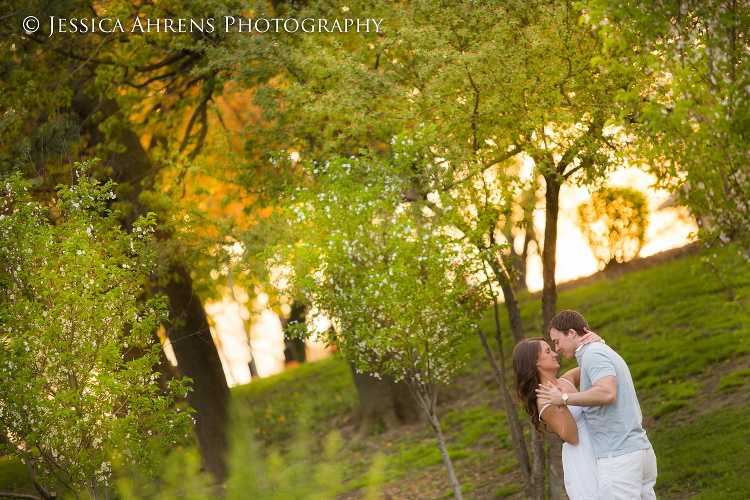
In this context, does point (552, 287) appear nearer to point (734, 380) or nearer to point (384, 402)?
point (734, 380)

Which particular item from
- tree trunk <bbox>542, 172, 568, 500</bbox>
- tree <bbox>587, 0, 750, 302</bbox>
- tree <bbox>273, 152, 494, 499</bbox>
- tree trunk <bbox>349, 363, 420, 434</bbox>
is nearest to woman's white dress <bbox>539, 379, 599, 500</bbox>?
tree <bbox>587, 0, 750, 302</bbox>

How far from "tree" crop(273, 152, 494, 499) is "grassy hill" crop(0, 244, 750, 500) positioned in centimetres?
137

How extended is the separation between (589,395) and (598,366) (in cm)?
19

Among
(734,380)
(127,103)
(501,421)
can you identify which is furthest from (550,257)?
(127,103)

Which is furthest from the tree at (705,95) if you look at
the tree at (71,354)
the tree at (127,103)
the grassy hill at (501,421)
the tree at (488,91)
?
the tree at (127,103)

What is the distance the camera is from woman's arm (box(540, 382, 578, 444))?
3861 millimetres

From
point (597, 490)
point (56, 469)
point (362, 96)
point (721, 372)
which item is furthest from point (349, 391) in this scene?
point (597, 490)

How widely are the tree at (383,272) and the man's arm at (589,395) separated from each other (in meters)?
3.37

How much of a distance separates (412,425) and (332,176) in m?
7.65

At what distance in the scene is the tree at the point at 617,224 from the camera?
18406mm

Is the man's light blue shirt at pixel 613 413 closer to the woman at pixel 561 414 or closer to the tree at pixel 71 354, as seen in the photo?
the woman at pixel 561 414

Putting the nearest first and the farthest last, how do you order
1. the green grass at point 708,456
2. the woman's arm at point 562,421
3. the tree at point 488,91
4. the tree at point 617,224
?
the woman's arm at point 562,421, the tree at point 488,91, the green grass at point 708,456, the tree at point 617,224

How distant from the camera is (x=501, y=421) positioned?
498 inches

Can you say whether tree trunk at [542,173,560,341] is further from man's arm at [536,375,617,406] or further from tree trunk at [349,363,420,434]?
tree trunk at [349,363,420,434]
